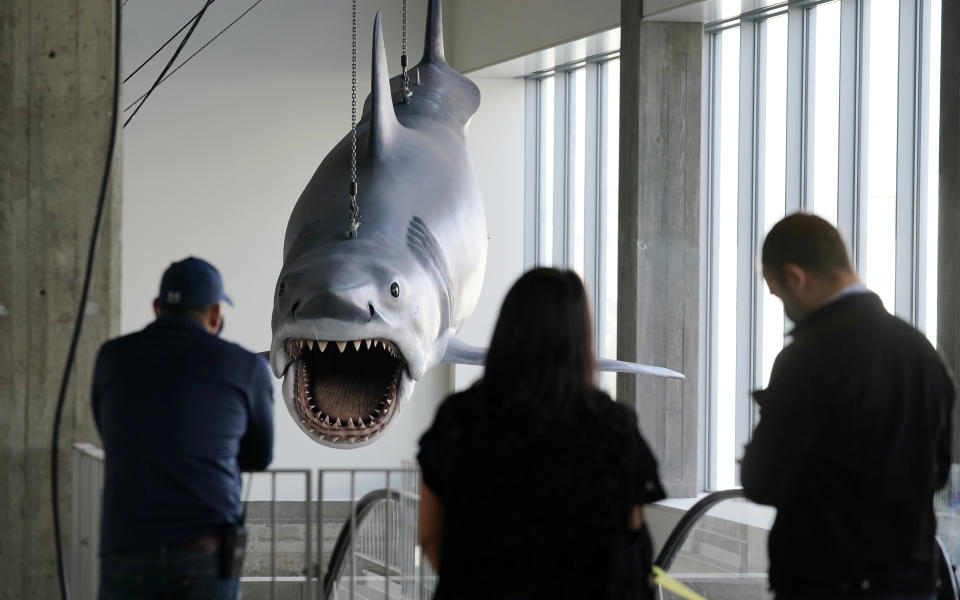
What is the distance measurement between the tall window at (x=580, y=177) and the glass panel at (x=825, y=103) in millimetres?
2632

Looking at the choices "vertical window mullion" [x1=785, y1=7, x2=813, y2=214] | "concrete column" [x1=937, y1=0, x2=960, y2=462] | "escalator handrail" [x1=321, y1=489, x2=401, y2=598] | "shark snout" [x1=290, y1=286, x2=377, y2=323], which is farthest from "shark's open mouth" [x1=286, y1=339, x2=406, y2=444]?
"vertical window mullion" [x1=785, y1=7, x2=813, y2=214]

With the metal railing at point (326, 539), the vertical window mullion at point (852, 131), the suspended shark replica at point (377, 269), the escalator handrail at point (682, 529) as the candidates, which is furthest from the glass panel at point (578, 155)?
the escalator handrail at point (682, 529)

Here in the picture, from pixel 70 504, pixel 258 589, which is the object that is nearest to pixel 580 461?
pixel 70 504

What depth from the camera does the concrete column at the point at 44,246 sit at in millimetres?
3652

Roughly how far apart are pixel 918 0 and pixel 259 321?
262 inches

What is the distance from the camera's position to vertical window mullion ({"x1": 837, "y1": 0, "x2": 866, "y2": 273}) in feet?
28.4

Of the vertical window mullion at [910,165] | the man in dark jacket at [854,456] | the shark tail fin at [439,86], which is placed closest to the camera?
the man in dark jacket at [854,456]

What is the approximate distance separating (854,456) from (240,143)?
10.1 meters

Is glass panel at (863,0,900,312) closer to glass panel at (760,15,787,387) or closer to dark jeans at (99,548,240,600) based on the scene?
glass panel at (760,15,787,387)

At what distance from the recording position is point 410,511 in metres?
6.05

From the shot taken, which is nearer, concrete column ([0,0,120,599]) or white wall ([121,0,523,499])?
concrete column ([0,0,120,599])

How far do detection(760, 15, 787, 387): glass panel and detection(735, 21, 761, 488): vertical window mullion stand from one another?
0.10 metres

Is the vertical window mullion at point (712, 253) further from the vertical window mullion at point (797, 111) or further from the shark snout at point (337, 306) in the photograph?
the shark snout at point (337, 306)

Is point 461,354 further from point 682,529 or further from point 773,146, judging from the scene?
point 773,146
